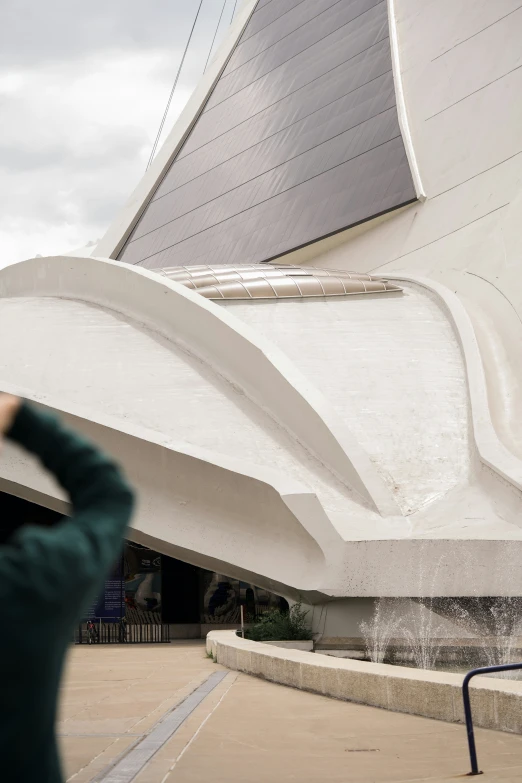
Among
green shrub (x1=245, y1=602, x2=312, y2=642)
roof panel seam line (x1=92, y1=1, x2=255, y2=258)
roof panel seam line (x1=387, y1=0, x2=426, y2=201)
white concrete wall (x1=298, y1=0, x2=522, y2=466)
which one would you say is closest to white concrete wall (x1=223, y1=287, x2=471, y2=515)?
white concrete wall (x1=298, y1=0, x2=522, y2=466)

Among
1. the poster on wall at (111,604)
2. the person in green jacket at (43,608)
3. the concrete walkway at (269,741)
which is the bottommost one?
the concrete walkway at (269,741)

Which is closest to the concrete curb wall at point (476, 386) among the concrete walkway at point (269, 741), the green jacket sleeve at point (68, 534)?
the concrete walkway at point (269, 741)

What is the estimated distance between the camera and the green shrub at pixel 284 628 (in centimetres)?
1248

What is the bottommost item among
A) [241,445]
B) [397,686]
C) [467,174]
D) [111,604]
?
[397,686]

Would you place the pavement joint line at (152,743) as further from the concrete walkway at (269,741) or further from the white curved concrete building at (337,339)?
the white curved concrete building at (337,339)

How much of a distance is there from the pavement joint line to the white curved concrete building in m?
4.12

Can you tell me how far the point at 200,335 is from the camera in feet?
51.4

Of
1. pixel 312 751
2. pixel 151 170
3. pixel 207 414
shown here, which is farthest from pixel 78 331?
pixel 151 170

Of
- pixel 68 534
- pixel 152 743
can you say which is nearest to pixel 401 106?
pixel 152 743

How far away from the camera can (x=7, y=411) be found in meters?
1.62

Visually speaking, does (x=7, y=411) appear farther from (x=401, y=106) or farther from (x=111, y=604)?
(x=401, y=106)

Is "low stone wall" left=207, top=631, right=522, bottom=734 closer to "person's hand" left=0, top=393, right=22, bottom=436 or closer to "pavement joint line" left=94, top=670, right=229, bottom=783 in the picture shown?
"pavement joint line" left=94, top=670, right=229, bottom=783

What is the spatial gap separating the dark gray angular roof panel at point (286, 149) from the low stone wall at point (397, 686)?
1487 centimetres

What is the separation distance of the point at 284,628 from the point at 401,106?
50.4ft
